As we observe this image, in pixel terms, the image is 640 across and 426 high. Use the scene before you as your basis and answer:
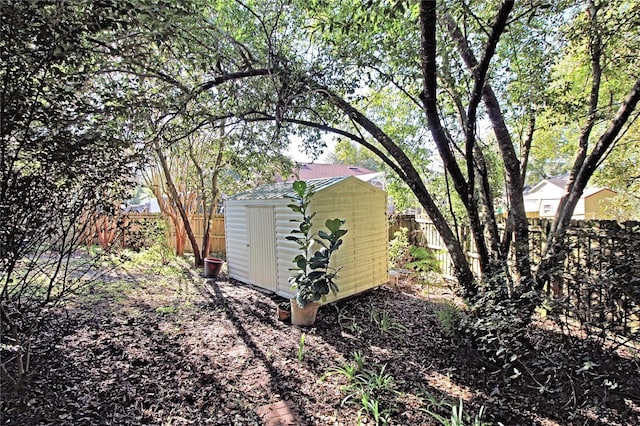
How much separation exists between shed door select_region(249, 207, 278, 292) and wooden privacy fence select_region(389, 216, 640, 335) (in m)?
3.79

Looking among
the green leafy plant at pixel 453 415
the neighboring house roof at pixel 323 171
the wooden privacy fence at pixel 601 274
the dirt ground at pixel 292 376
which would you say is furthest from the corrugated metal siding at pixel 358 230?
the neighboring house roof at pixel 323 171

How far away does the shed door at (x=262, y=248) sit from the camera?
18.1 ft

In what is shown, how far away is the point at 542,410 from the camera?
8.48ft

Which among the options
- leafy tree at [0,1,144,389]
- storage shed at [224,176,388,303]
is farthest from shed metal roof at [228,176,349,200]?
leafy tree at [0,1,144,389]

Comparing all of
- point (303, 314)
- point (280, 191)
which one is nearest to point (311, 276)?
point (303, 314)

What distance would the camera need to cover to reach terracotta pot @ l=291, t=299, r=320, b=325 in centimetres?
431

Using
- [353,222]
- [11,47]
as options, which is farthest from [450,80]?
[11,47]

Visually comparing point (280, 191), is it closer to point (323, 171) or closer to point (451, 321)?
point (451, 321)

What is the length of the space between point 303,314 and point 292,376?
126 cm

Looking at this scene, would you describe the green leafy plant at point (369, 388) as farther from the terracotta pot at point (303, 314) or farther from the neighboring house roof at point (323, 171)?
the neighboring house roof at point (323, 171)

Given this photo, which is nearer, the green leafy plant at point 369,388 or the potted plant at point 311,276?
the green leafy plant at point 369,388

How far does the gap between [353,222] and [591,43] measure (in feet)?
12.4

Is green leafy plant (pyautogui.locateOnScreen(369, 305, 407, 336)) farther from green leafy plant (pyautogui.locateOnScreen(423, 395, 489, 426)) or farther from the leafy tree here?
the leafy tree

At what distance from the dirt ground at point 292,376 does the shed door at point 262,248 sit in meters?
1.13
